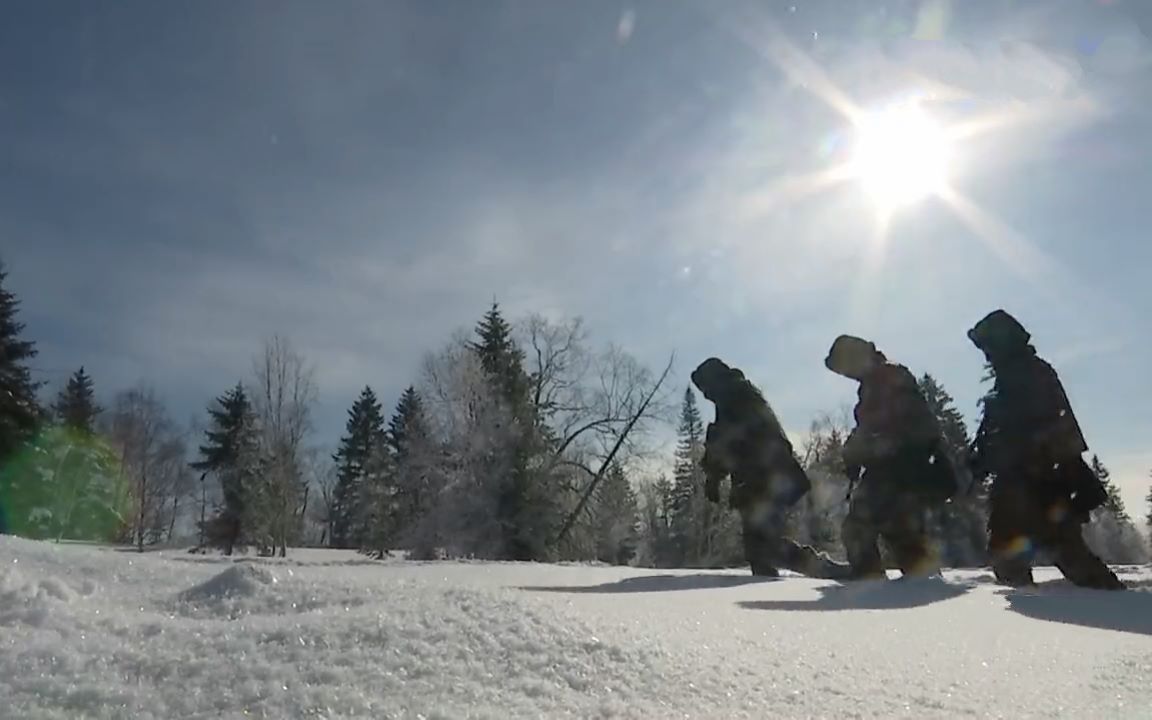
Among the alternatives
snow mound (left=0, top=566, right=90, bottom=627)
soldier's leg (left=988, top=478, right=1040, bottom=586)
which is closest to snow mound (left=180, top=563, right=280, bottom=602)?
snow mound (left=0, top=566, right=90, bottom=627)

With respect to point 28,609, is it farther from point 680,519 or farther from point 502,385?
point 680,519

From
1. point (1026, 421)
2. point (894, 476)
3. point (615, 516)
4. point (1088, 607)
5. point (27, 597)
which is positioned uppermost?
point (1026, 421)

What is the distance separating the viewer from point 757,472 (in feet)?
55.8

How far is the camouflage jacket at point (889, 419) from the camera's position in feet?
54.3

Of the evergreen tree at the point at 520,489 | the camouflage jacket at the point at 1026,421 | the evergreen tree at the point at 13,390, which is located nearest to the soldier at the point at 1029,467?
the camouflage jacket at the point at 1026,421

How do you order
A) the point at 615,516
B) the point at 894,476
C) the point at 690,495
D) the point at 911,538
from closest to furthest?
the point at 911,538 < the point at 894,476 < the point at 615,516 < the point at 690,495

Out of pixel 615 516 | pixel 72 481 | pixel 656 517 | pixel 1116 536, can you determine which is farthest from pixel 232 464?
pixel 1116 536

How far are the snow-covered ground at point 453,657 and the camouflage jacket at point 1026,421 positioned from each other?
28.3 ft

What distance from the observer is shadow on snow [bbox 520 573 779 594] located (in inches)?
462

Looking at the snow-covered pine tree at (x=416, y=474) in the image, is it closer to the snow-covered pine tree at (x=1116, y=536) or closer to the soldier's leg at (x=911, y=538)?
the soldier's leg at (x=911, y=538)

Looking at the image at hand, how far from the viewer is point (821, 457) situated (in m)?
45.7

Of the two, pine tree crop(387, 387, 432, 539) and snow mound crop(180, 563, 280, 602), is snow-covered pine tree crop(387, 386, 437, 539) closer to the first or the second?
pine tree crop(387, 387, 432, 539)

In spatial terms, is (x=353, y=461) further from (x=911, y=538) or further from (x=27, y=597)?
(x=27, y=597)

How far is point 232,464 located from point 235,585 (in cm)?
3535
